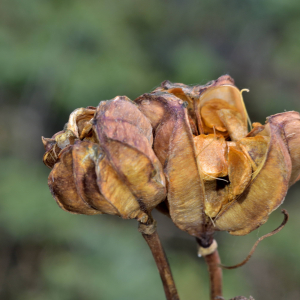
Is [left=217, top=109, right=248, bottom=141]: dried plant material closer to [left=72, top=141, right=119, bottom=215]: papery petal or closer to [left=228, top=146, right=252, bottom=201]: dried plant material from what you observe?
[left=228, top=146, right=252, bottom=201]: dried plant material

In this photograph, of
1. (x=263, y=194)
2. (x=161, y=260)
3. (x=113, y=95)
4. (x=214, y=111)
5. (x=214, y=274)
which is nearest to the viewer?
(x=263, y=194)

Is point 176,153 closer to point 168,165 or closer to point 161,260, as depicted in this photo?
point 168,165

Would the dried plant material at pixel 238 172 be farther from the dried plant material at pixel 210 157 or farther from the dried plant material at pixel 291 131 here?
the dried plant material at pixel 291 131

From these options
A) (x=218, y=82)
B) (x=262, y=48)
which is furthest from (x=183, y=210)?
(x=262, y=48)

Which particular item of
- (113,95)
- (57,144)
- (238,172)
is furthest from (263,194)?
(113,95)

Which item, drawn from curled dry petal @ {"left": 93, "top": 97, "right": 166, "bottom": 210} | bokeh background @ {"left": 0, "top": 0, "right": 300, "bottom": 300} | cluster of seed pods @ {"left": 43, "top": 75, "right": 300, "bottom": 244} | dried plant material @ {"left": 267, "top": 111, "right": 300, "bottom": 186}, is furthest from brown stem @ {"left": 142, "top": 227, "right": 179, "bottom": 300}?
bokeh background @ {"left": 0, "top": 0, "right": 300, "bottom": 300}

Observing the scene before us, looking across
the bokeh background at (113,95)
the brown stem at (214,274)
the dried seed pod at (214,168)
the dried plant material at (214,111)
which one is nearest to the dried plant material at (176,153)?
the dried seed pod at (214,168)
